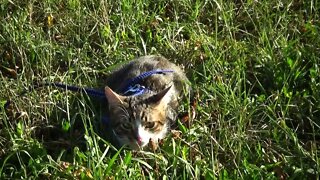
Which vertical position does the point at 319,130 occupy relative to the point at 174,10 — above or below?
below

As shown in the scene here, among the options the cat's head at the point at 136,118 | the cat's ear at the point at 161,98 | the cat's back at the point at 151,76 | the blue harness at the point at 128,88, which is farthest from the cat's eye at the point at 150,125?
the cat's back at the point at 151,76

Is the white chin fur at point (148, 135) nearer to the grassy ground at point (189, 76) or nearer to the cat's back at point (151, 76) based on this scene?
the grassy ground at point (189, 76)

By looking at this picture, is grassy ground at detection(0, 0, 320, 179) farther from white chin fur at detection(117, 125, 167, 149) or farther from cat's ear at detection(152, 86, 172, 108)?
cat's ear at detection(152, 86, 172, 108)

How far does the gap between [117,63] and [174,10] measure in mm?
716

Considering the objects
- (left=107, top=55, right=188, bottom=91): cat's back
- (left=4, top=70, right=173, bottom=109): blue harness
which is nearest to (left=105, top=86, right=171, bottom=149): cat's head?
(left=4, top=70, right=173, bottom=109): blue harness

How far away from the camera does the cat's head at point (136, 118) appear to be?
337cm

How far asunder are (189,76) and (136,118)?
2.77 feet

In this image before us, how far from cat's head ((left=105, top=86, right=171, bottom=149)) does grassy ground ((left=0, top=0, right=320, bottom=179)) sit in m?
0.08

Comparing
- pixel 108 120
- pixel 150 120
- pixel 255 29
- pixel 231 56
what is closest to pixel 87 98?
pixel 108 120

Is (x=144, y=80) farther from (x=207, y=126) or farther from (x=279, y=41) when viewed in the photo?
(x=279, y=41)

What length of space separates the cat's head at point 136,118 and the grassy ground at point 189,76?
8 centimetres

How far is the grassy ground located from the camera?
3252mm

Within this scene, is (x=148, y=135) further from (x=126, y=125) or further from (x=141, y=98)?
(x=141, y=98)

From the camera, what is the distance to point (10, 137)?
3.50 metres
